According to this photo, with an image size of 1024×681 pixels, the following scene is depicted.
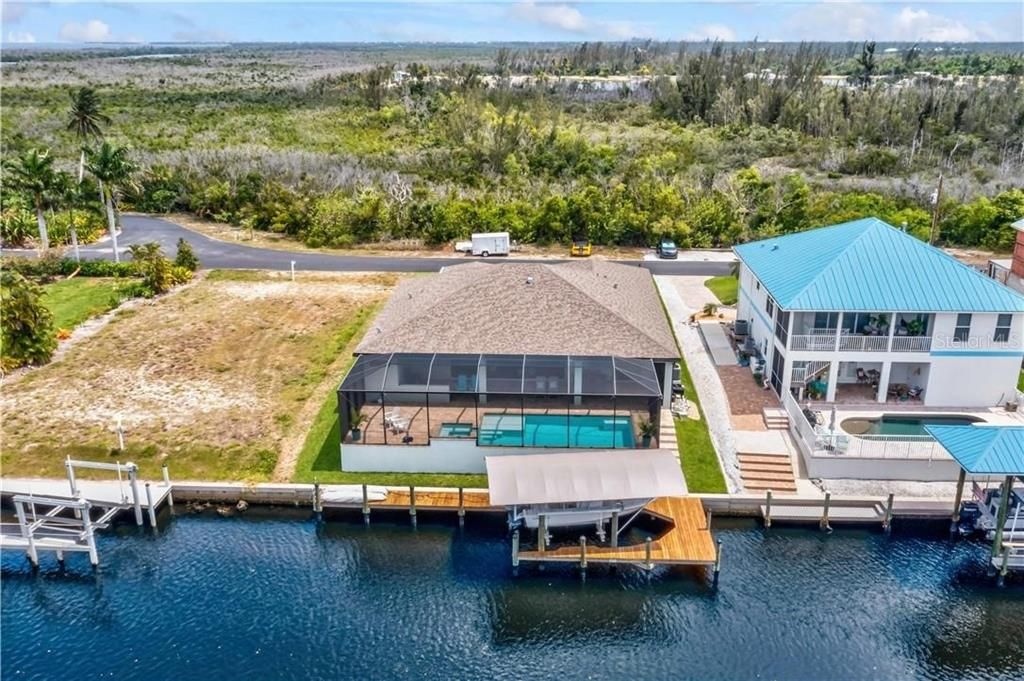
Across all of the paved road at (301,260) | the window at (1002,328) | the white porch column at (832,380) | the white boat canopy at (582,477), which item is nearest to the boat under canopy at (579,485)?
the white boat canopy at (582,477)

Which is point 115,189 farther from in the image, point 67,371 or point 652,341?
point 652,341

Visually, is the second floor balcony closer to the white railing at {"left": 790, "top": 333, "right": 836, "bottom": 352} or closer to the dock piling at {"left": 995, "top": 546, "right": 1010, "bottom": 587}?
the white railing at {"left": 790, "top": 333, "right": 836, "bottom": 352}

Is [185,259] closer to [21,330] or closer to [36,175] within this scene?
[36,175]

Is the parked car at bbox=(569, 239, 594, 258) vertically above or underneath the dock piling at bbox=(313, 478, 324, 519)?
above

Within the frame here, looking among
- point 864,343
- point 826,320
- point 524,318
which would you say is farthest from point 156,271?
point 864,343

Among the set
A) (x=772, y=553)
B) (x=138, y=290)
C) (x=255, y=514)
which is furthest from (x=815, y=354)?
(x=138, y=290)

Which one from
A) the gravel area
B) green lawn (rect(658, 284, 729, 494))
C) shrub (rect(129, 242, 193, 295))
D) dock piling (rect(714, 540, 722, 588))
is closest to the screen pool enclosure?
green lawn (rect(658, 284, 729, 494))
